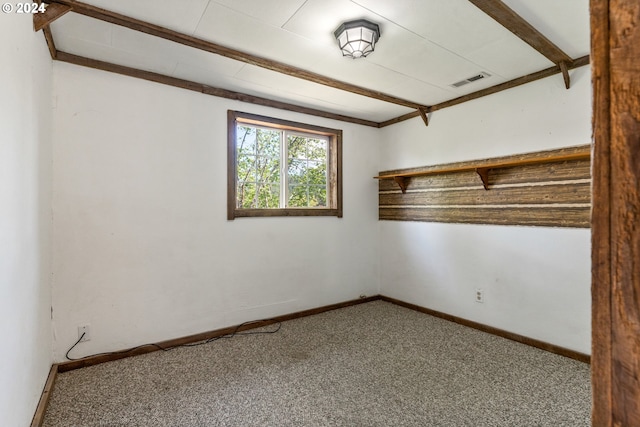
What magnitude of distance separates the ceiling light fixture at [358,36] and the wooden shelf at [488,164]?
61.2 inches

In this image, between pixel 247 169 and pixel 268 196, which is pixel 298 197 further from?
pixel 247 169

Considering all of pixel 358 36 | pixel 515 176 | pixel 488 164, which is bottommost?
pixel 515 176

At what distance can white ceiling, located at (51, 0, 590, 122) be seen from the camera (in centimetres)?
181

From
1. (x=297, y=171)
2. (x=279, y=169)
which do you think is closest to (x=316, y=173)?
(x=297, y=171)

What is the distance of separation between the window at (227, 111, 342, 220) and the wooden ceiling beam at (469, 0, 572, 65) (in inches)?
79.8

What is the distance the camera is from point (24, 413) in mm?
1533

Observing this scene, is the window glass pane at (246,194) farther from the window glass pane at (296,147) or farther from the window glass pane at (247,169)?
the window glass pane at (296,147)

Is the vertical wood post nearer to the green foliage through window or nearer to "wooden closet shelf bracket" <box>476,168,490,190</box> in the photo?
"wooden closet shelf bracket" <box>476,168,490,190</box>

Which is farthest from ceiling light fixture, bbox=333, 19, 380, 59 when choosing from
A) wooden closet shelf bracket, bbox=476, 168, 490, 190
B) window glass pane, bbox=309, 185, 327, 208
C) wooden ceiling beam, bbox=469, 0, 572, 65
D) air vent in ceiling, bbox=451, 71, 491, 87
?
window glass pane, bbox=309, 185, 327, 208

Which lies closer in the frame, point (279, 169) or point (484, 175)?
point (484, 175)

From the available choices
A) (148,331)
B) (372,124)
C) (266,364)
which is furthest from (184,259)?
(372,124)

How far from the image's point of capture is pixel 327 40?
215 centimetres

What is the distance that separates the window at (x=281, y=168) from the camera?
3145 mm

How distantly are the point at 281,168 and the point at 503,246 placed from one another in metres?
2.32
